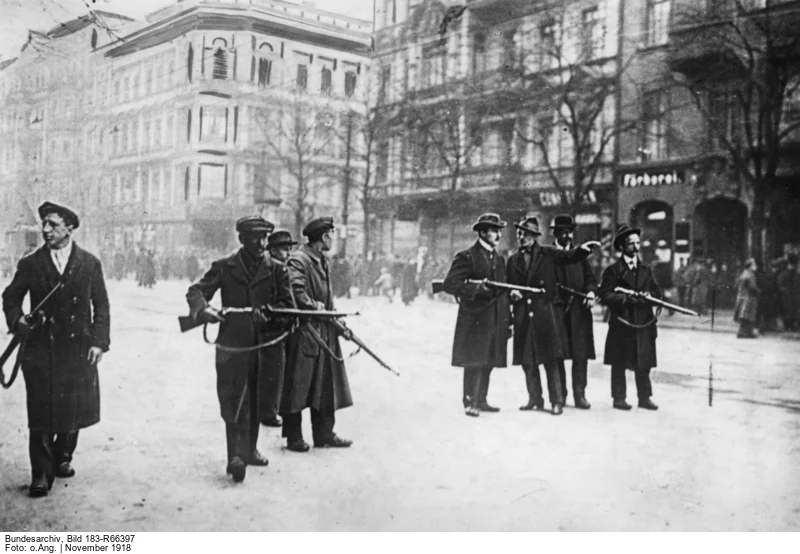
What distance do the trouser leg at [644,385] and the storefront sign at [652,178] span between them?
1140mm

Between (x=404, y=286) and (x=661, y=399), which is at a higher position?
(x=404, y=286)

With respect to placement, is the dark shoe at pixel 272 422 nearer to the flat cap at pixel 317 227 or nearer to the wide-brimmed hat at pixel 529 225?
the flat cap at pixel 317 227

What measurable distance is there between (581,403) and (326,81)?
101 inches

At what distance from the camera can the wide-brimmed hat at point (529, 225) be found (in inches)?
175

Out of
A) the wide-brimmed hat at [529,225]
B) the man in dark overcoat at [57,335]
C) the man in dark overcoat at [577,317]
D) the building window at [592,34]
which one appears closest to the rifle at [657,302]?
the man in dark overcoat at [577,317]

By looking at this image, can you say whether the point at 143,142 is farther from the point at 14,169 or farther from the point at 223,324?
the point at 223,324

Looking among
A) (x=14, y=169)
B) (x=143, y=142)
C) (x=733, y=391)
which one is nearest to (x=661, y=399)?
(x=733, y=391)

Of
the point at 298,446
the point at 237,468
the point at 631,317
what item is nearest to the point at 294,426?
the point at 298,446

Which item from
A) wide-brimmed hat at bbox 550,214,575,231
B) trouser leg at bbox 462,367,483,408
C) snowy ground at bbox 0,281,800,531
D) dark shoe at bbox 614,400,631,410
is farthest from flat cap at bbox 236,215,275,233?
dark shoe at bbox 614,400,631,410

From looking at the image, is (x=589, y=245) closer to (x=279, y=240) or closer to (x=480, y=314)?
(x=480, y=314)

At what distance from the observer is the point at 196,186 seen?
430 centimetres

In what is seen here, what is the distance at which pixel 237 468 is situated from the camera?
3.28 meters

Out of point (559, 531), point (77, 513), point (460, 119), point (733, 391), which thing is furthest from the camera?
point (460, 119)
